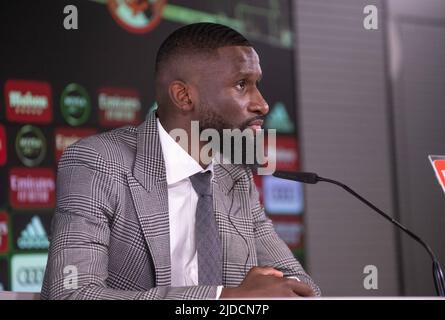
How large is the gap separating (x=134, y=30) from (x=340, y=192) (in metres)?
1.65

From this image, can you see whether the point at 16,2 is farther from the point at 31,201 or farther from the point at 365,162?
the point at 365,162

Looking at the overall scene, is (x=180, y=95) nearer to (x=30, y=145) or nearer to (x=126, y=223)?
(x=126, y=223)

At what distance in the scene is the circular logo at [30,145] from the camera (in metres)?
3.24

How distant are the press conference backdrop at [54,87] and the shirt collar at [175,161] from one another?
139 centimetres

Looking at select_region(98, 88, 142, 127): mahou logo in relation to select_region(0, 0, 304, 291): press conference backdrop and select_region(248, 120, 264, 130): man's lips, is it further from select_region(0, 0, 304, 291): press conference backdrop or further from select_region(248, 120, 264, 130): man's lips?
select_region(248, 120, 264, 130): man's lips

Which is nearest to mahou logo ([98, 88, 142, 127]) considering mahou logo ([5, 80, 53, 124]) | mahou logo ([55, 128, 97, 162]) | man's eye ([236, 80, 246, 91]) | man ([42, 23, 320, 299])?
mahou logo ([55, 128, 97, 162])

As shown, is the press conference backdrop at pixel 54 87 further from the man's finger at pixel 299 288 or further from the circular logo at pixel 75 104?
the man's finger at pixel 299 288

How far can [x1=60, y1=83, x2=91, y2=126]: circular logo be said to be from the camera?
3.38 meters

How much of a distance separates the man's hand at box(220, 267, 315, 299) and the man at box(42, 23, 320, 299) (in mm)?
76

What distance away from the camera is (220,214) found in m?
1.95

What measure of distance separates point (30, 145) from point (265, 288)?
2099mm

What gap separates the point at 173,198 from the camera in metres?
1.94
